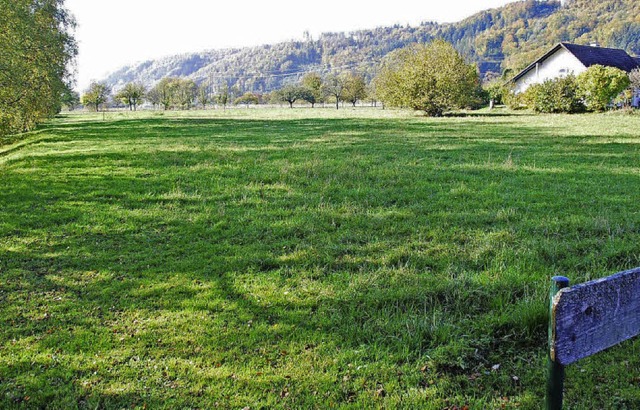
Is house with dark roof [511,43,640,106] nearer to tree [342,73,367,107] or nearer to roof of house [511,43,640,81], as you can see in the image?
roof of house [511,43,640,81]

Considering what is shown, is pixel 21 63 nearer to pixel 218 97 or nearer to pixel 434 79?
pixel 434 79

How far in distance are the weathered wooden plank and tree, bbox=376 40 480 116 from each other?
35719 millimetres

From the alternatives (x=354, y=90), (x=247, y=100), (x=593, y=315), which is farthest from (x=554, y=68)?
(x=247, y=100)

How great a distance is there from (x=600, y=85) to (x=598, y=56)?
2475 centimetres

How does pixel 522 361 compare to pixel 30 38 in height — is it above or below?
below

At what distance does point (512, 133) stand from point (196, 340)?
819 inches

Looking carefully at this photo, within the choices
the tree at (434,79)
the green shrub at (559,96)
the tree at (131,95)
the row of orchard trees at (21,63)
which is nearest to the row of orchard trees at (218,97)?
the tree at (131,95)

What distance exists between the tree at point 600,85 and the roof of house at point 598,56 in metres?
17.7

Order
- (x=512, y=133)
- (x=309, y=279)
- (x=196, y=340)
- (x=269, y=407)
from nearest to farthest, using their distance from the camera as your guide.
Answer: (x=269, y=407) → (x=196, y=340) → (x=309, y=279) → (x=512, y=133)

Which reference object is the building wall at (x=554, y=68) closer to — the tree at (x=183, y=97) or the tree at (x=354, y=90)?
the tree at (x=354, y=90)

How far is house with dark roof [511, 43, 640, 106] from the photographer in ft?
175

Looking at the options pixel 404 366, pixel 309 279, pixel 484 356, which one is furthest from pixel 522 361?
pixel 309 279

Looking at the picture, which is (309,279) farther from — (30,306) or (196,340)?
(30,306)

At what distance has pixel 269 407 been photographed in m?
3.53
